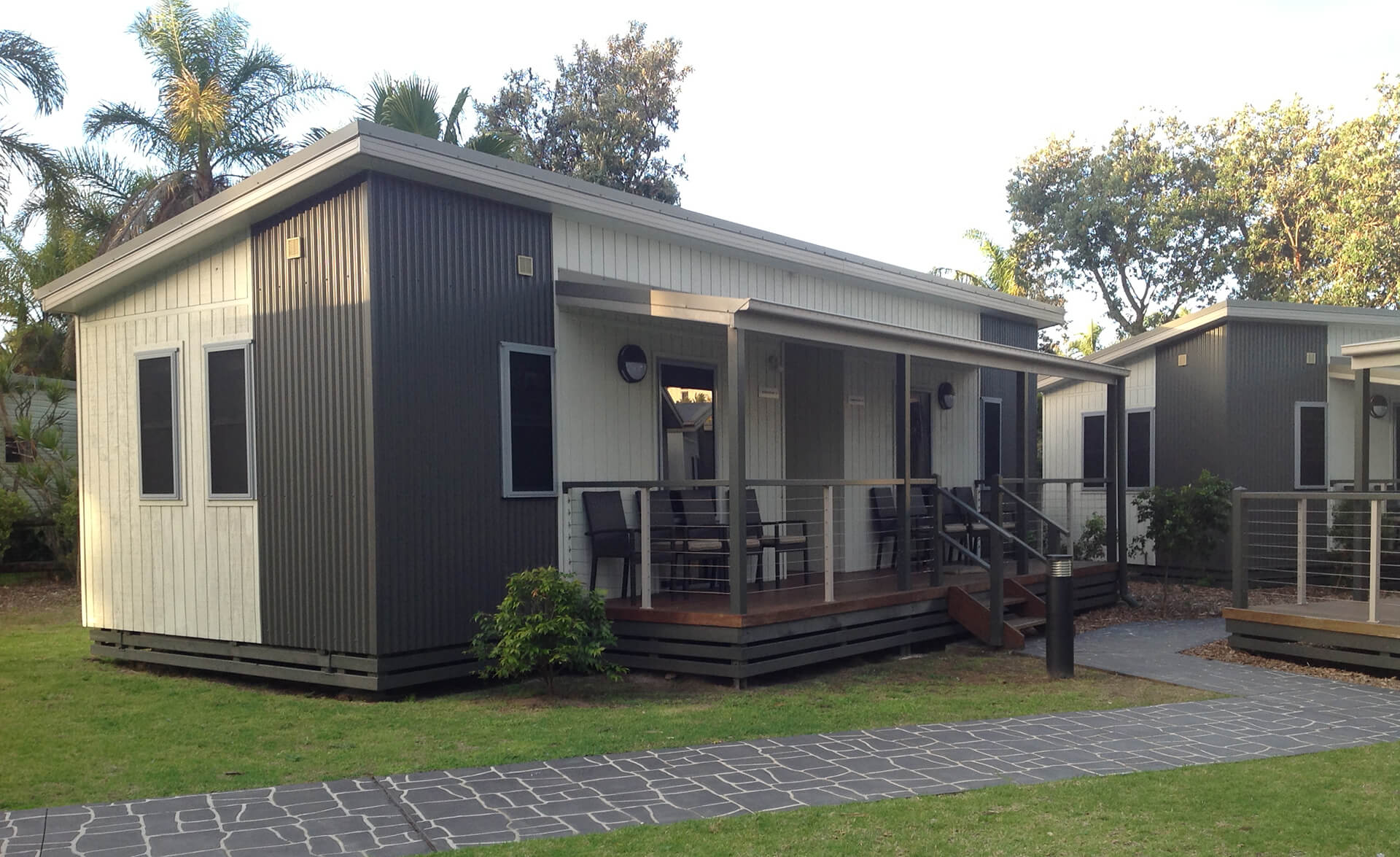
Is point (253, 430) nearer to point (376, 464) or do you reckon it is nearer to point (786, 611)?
point (376, 464)

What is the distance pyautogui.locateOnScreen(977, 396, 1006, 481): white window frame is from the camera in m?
13.5

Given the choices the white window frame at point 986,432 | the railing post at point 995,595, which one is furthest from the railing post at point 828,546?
the white window frame at point 986,432

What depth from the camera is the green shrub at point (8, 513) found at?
14969 millimetres

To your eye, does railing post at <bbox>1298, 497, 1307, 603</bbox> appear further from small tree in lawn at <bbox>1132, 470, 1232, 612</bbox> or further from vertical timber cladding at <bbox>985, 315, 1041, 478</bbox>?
vertical timber cladding at <bbox>985, 315, 1041, 478</bbox>

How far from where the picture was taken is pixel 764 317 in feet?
26.3

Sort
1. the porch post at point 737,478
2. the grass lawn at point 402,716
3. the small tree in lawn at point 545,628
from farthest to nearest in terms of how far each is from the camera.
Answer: the porch post at point 737,478, the small tree in lawn at point 545,628, the grass lawn at point 402,716

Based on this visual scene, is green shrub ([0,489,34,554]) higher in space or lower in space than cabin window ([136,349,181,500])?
lower

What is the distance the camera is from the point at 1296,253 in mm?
25516

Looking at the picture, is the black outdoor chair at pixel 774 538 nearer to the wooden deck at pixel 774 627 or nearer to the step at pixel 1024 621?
the wooden deck at pixel 774 627

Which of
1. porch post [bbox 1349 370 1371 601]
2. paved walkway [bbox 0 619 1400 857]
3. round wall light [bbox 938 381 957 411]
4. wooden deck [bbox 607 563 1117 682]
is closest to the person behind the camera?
paved walkway [bbox 0 619 1400 857]

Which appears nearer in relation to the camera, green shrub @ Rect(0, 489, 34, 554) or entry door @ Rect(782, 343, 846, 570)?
entry door @ Rect(782, 343, 846, 570)

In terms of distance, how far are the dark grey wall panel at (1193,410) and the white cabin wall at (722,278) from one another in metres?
3.41

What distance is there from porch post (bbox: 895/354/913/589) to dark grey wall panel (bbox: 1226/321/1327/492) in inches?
253

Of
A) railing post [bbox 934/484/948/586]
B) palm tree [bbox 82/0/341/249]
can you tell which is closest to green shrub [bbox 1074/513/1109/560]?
railing post [bbox 934/484/948/586]
